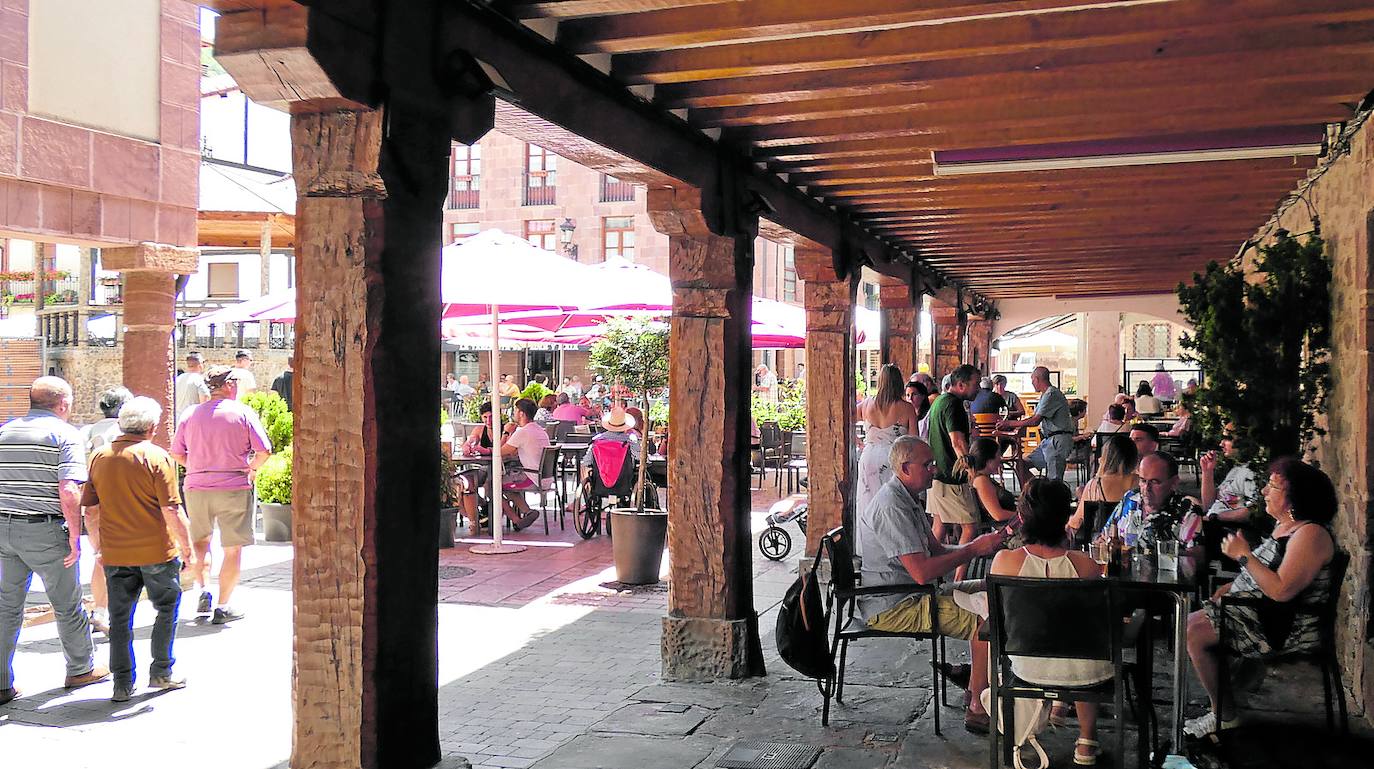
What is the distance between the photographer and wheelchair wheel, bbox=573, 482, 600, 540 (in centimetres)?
970

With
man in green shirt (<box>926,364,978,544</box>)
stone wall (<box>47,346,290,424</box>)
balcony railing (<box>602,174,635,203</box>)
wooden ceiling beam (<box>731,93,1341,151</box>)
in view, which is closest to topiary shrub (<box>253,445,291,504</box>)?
man in green shirt (<box>926,364,978,544</box>)

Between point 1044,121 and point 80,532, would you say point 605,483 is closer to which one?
point 80,532

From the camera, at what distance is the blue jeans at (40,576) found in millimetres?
5156

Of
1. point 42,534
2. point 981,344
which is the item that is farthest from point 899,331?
point 981,344

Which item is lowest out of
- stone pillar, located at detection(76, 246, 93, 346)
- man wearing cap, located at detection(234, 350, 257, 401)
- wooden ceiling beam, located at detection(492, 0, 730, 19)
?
man wearing cap, located at detection(234, 350, 257, 401)

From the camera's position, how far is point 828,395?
7.91 meters

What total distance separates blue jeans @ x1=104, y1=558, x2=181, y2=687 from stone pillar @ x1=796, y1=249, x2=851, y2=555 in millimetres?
4113

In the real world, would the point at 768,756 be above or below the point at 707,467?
below

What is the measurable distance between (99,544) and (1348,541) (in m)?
5.80

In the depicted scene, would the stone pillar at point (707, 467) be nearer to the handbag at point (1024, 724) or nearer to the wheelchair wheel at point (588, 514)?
the handbag at point (1024, 724)

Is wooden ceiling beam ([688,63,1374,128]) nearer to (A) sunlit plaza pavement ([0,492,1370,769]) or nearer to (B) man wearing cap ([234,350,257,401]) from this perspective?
(A) sunlit plaza pavement ([0,492,1370,769])

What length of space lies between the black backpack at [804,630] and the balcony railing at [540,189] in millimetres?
29332

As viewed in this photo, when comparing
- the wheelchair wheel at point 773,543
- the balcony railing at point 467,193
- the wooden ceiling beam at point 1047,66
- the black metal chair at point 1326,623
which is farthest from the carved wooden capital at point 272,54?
the balcony railing at point 467,193

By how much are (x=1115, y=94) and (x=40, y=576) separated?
5209 millimetres
